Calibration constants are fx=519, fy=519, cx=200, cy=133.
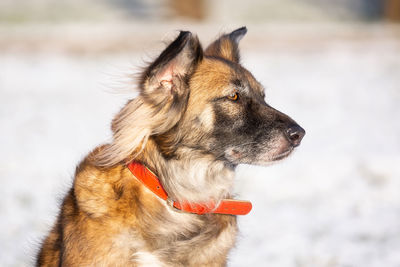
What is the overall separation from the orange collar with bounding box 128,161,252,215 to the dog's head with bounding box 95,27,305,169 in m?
0.14

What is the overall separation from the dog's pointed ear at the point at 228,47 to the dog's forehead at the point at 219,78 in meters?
0.45

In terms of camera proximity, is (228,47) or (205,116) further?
(228,47)

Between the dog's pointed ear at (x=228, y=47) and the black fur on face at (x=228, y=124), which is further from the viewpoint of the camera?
the dog's pointed ear at (x=228, y=47)

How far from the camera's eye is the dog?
9.59ft

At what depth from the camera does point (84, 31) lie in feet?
47.4

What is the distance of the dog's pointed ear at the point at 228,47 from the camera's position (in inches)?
152

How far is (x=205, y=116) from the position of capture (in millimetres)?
3229

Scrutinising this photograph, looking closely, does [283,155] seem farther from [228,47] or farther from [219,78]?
[228,47]

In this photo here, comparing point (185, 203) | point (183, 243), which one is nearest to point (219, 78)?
point (185, 203)

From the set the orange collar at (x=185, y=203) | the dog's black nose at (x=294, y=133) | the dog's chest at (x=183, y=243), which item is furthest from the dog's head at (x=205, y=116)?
the dog's chest at (x=183, y=243)

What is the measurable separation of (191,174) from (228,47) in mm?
1120

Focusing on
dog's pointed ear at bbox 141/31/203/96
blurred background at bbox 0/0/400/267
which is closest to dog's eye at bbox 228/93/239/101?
Answer: dog's pointed ear at bbox 141/31/203/96

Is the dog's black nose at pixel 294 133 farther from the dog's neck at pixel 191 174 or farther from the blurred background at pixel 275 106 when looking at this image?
the dog's neck at pixel 191 174

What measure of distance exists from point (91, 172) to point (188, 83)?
0.80 m
